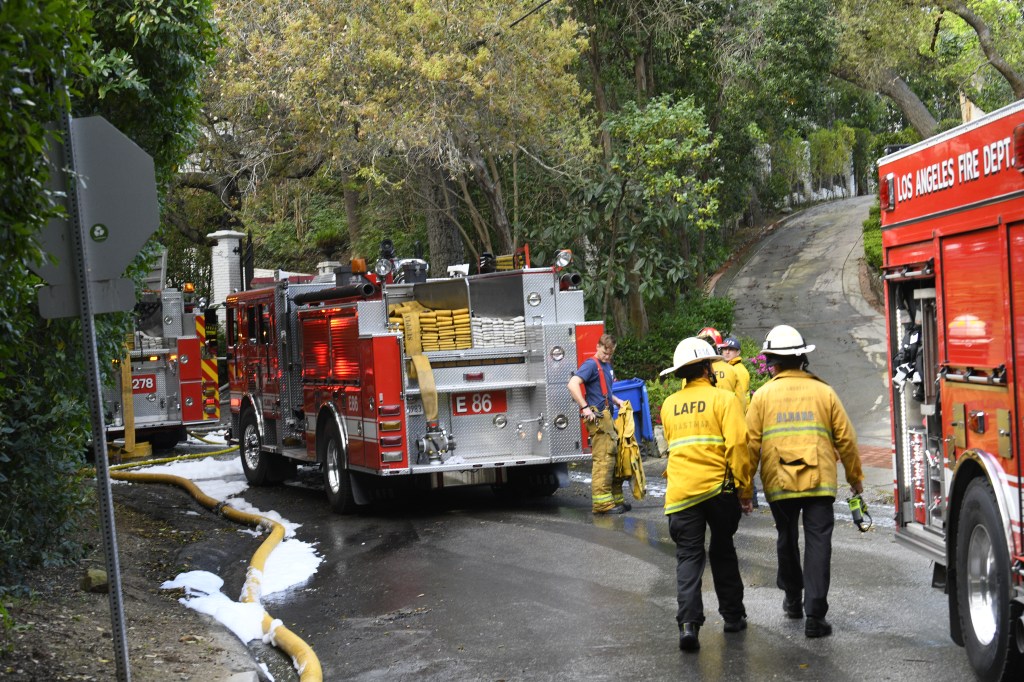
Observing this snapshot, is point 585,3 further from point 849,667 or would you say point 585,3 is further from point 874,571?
point 849,667

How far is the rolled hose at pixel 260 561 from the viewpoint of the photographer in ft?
24.0

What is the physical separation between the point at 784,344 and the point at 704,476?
0.96 metres

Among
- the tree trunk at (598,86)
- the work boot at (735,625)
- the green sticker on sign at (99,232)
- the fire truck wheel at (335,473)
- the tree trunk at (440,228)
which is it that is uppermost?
the tree trunk at (598,86)

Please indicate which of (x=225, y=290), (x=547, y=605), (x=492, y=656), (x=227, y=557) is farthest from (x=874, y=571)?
(x=225, y=290)

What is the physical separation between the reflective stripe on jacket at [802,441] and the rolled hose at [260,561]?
9.40 ft

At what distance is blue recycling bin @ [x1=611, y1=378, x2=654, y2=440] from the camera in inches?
588

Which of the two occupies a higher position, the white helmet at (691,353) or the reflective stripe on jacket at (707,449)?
the white helmet at (691,353)

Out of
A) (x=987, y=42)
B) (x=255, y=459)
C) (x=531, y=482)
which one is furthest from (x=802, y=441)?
(x=987, y=42)

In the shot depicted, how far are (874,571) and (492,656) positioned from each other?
3.24 metres

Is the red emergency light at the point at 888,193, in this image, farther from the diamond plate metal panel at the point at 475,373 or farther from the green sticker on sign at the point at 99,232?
the diamond plate metal panel at the point at 475,373

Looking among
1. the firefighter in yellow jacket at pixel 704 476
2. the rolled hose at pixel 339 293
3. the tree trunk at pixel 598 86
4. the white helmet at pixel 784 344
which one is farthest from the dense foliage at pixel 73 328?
the tree trunk at pixel 598 86

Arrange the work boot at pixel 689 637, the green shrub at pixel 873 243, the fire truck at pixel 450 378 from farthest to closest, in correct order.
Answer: the green shrub at pixel 873 243
the fire truck at pixel 450 378
the work boot at pixel 689 637

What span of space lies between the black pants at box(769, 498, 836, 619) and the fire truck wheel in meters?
6.65

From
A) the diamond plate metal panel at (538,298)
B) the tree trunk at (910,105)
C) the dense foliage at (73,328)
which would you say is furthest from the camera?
the tree trunk at (910,105)
